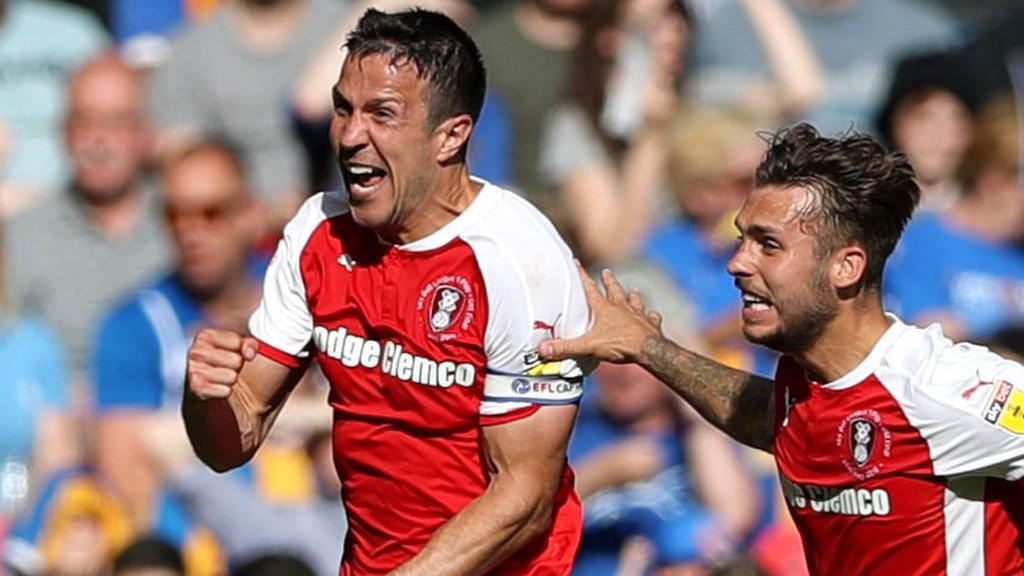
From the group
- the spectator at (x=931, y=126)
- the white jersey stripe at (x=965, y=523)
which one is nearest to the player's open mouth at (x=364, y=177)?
the white jersey stripe at (x=965, y=523)

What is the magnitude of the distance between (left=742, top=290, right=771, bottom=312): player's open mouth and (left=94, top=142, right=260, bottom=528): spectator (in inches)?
156

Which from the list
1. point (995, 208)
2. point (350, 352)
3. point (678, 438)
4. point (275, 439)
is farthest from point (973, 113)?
point (350, 352)

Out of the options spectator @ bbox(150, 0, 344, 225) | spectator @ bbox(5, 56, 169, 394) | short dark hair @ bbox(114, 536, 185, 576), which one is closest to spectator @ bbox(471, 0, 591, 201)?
spectator @ bbox(150, 0, 344, 225)

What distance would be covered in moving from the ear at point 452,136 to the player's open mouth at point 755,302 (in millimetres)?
831

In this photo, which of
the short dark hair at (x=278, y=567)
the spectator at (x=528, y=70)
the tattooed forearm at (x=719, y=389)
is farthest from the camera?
the spectator at (x=528, y=70)

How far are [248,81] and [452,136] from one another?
15.4ft

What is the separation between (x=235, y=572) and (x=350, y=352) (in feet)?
9.33

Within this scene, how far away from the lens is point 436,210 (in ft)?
19.1

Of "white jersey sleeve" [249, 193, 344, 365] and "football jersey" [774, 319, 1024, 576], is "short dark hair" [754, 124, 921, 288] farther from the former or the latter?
"white jersey sleeve" [249, 193, 344, 365]

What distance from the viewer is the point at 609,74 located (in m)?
10.2

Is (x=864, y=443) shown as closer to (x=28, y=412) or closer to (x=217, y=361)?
(x=217, y=361)

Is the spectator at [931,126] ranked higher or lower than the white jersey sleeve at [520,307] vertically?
lower

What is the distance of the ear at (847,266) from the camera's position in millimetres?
5684

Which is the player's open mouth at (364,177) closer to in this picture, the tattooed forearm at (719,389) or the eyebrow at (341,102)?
the eyebrow at (341,102)
